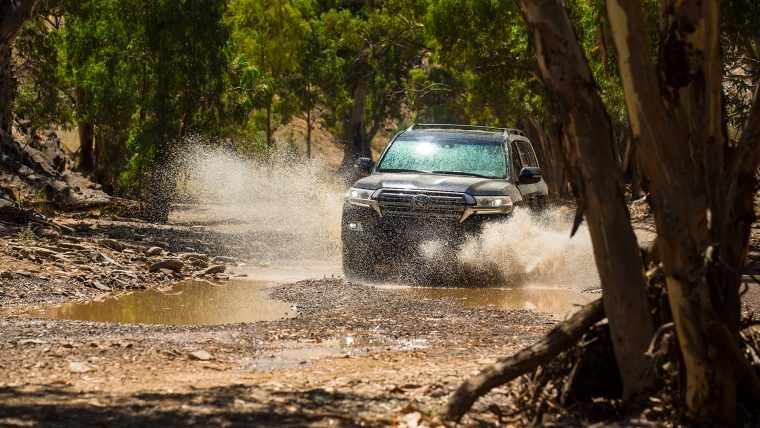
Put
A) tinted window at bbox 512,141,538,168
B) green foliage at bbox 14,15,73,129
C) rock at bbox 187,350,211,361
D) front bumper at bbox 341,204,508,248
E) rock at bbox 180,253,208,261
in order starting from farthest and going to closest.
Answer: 1. green foliage at bbox 14,15,73,129
2. rock at bbox 180,253,208,261
3. tinted window at bbox 512,141,538,168
4. front bumper at bbox 341,204,508,248
5. rock at bbox 187,350,211,361

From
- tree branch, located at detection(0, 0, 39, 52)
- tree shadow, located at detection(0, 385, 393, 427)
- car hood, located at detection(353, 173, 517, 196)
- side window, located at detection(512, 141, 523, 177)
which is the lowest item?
tree shadow, located at detection(0, 385, 393, 427)

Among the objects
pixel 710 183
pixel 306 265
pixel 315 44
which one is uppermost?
pixel 315 44

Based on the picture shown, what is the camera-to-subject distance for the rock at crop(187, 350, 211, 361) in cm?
771

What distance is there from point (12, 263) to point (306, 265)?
4484mm

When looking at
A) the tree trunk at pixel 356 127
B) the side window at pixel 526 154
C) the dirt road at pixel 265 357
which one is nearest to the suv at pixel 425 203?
the dirt road at pixel 265 357

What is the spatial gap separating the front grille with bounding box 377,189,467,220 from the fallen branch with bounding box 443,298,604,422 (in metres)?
7.41

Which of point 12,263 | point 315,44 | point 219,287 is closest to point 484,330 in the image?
point 219,287

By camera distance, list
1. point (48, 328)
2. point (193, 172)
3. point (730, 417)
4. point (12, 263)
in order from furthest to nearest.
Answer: point (193, 172)
point (12, 263)
point (48, 328)
point (730, 417)

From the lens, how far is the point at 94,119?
2836 centimetres

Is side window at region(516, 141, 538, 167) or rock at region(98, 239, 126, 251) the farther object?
rock at region(98, 239, 126, 251)

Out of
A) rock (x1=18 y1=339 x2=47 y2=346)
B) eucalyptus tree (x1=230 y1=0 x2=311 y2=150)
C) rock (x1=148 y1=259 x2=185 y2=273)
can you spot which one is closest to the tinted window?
rock (x1=148 y1=259 x2=185 y2=273)

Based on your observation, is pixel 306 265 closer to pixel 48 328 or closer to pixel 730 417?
pixel 48 328

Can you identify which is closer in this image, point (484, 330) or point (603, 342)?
point (603, 342)

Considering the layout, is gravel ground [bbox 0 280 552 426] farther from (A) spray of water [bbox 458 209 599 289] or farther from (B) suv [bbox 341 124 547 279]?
(A) spray of water [bbox 458 209 599 289]
